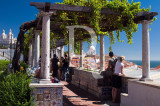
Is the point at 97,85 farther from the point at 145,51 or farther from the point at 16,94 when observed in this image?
the point at 16,94

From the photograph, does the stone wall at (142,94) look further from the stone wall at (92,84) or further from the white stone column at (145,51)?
the stone wall at (92,84)

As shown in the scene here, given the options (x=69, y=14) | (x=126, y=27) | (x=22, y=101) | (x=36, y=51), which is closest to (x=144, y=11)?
(x=126, y=27)

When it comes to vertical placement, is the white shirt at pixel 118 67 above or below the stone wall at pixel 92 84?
above

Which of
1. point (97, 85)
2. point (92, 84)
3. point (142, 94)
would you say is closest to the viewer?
Result: point (142, 94)

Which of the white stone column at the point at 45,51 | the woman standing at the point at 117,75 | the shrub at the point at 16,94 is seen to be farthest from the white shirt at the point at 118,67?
the shrub at the point at 16,94

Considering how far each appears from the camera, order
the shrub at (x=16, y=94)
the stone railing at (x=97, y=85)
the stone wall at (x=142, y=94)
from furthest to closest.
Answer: the stone railing at (x=97, y=85), the shrub at (x=16, y=94), the stone wall at (x=142, y=94)

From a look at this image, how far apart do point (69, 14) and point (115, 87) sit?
291 cm

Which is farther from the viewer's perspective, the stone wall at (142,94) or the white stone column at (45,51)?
the white stone column at (45,51)

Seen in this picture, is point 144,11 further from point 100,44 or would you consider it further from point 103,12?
point 100,44

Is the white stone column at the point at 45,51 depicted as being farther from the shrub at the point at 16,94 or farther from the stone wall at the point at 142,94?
the stone wall at the point at 142,94

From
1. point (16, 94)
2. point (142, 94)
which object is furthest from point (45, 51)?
point (142, 94)

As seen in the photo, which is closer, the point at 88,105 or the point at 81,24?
the point at 88,105

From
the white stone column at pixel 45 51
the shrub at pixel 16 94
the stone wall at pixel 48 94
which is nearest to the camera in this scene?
the shrub at pixel 16 94

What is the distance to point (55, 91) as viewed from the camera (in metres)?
5.04
